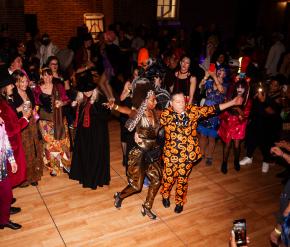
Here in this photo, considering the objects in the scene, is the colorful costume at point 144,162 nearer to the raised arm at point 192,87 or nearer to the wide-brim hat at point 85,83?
the wide-brim hat at point 85,83

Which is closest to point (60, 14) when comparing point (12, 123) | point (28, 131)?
point (28, 131)

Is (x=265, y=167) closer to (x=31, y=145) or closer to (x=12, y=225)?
(x=31, y=145)

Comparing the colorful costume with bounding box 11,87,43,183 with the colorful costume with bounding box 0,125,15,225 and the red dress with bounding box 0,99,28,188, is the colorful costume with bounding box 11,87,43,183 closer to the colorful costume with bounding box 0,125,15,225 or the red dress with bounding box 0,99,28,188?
the red dress with bounding box 0,99,28,188

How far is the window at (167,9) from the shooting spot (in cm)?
1399

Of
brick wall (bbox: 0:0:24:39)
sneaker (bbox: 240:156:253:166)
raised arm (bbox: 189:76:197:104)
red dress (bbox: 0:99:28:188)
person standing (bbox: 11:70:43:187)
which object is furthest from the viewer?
brick wall (bbox: 0:0:24:39)

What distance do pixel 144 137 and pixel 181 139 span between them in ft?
1.53

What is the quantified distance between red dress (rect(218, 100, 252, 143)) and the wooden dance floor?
0.70m

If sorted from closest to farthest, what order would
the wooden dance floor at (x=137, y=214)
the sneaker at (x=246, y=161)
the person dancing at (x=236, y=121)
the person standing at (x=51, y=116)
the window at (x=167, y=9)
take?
the wooden dance floor at (x=137, y=214), the person standing at (x=51, y=116), the person dancing at (x=236, y=121), the sneaker at (x=246, y=161), the window at (x=167, y=9)

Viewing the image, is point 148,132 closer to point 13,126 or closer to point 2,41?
point 13,126

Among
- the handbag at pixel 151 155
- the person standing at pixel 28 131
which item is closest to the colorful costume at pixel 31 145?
the person standing at pixel 28 131

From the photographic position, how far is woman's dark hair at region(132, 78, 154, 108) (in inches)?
165

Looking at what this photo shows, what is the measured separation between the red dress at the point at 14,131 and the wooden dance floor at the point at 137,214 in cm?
66

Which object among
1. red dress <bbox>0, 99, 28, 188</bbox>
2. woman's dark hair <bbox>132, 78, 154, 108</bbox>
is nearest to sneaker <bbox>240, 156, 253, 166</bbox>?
woman's dark hair <bbox>132, 78, 154, 108</bbox>

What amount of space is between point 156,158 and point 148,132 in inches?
14.3
